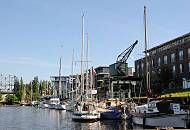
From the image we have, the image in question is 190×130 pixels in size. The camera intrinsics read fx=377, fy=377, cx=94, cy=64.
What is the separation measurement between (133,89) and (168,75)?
24958 mm

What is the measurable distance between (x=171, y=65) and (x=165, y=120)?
62.8 metres

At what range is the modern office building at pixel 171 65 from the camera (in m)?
101

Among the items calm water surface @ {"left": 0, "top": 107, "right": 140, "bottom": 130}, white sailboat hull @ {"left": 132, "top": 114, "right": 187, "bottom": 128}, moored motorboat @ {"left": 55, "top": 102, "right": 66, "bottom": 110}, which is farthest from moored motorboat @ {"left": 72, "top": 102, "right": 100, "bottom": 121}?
moored motorboat @ {"left": 55, "top": 102, "right": 66, "bottom": 110}

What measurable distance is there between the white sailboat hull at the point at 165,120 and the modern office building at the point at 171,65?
45.2 metres

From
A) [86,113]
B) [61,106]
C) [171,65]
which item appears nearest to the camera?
[86,113]

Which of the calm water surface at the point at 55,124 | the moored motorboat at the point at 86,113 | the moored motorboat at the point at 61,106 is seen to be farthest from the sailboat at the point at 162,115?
the moored motorboat at the point at 61,106

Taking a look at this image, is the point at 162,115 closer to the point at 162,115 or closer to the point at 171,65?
the point at 162,115

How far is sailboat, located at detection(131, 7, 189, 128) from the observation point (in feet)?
150

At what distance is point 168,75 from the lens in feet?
352

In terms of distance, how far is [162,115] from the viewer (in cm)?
4784

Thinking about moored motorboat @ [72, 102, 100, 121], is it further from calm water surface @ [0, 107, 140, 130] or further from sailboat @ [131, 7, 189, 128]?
sailboat @ [131, 7, 189, 128]

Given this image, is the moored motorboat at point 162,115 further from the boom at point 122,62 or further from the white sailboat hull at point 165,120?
the boom at point 122,62

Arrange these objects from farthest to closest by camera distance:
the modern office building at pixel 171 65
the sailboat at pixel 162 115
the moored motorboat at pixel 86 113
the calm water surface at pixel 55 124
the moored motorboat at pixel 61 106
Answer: the moored motorboat at pixel 61 106 → the modern office building at pixel 171 65 → the moored motorboat at pixel 86 113 → the calm water surface at pixel 55 124 → the sailboat at pixel 162 115

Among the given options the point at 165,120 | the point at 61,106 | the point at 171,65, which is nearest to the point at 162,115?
the point at 165,120
